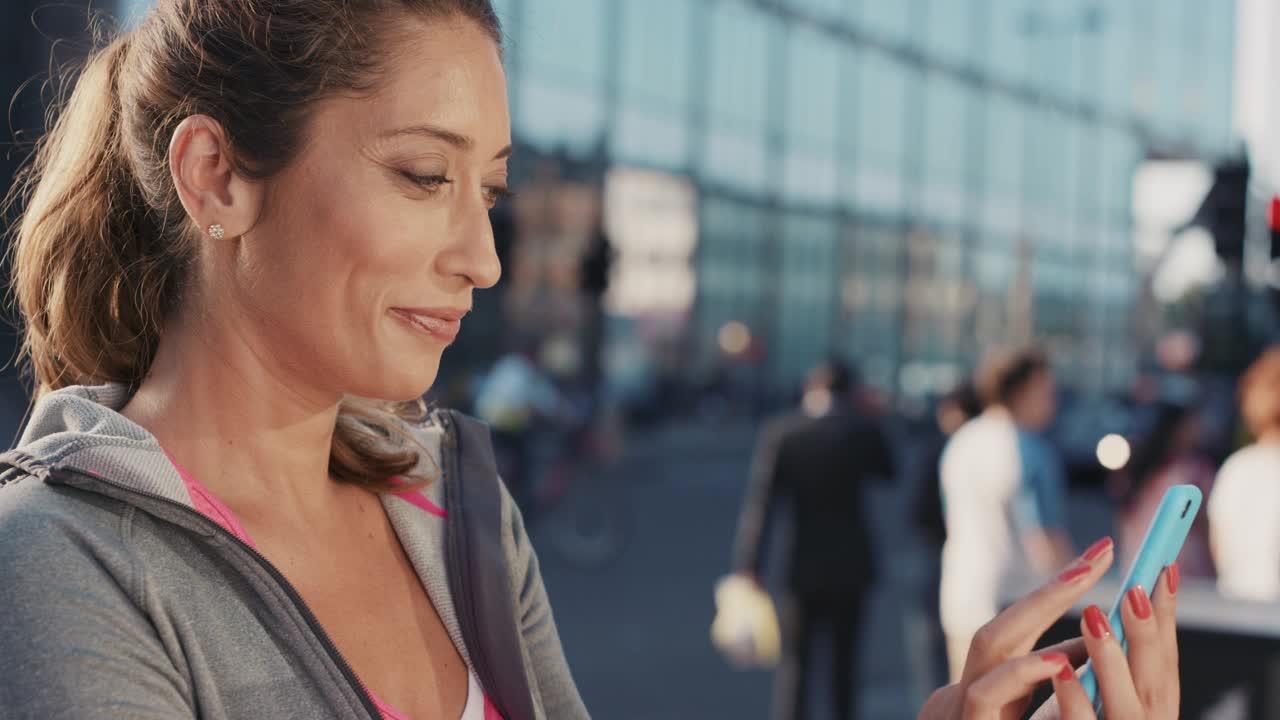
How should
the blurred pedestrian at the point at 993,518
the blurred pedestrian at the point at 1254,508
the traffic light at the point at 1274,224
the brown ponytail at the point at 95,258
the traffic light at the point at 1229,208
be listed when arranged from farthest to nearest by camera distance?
the traffic light at the point at 1229,208 → the traffic light at the point at 1274,224 → the blurred pedestrian at the point at 993,518 → the blurred pedestrian at the point at 1254,508 → the brown ponytail at the point at 95,258

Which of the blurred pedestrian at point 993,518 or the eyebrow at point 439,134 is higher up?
the eyebrow at point 439,134

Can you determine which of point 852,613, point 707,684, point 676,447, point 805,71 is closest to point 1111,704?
point 852,613

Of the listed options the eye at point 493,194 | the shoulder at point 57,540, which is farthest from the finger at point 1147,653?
the shoulder at point 57,540

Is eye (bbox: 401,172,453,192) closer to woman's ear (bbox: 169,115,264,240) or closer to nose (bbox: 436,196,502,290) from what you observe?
nose (bbox: 436,196,502,290)

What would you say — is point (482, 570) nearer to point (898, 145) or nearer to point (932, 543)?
point (932, 543)

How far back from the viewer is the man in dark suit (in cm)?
601

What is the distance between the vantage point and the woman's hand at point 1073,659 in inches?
45.4

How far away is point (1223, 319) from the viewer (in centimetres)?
1641

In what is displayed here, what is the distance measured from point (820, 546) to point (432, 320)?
4.84m

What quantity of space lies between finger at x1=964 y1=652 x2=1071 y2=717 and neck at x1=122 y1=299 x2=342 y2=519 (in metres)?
0.71

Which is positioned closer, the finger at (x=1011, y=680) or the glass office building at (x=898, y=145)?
the finger at (x=1011, y=680)

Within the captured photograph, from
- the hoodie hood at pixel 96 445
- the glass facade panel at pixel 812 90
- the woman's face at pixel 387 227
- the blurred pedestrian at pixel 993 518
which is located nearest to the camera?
the hoodie hood at pixel 96 445

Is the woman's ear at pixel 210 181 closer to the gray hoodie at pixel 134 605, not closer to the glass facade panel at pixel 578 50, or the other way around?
the gray hoodie at pixel 134 605

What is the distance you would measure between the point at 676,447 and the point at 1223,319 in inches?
534
